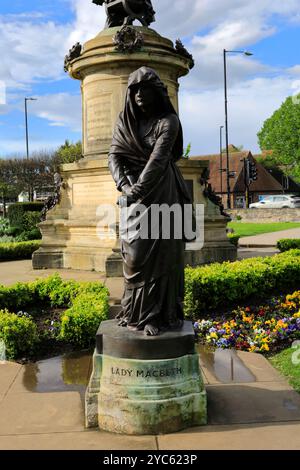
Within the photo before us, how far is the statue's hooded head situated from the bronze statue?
9.47 meters

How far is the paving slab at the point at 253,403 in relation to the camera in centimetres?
444

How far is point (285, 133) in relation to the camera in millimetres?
56750

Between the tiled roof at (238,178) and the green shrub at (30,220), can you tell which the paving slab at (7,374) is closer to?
the green shrub at (30,220)

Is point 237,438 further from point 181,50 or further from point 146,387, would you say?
point 181,50

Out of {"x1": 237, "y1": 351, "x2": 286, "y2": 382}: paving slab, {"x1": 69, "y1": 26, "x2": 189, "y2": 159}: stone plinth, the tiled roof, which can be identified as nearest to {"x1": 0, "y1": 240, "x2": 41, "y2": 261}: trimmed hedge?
{"x1": 69, "y1": 26, "x2": 189, "y2": 159}: stone plinth

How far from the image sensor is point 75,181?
13320 mm

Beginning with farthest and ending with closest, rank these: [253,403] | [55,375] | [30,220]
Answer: [30,220]
[55,375]
[253,403]

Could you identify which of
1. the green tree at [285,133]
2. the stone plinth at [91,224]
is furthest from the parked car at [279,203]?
the stone plinth at [91,224]

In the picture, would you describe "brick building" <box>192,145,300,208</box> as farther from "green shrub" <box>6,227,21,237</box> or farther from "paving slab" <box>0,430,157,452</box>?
"paving slab" <box>0,430,157,452</box>

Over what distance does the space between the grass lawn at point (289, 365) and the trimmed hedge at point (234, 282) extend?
1.88 meters

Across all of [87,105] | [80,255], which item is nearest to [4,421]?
[80,255]

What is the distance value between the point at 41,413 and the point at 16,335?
6.39ft

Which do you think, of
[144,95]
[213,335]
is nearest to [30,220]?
[213,335]
